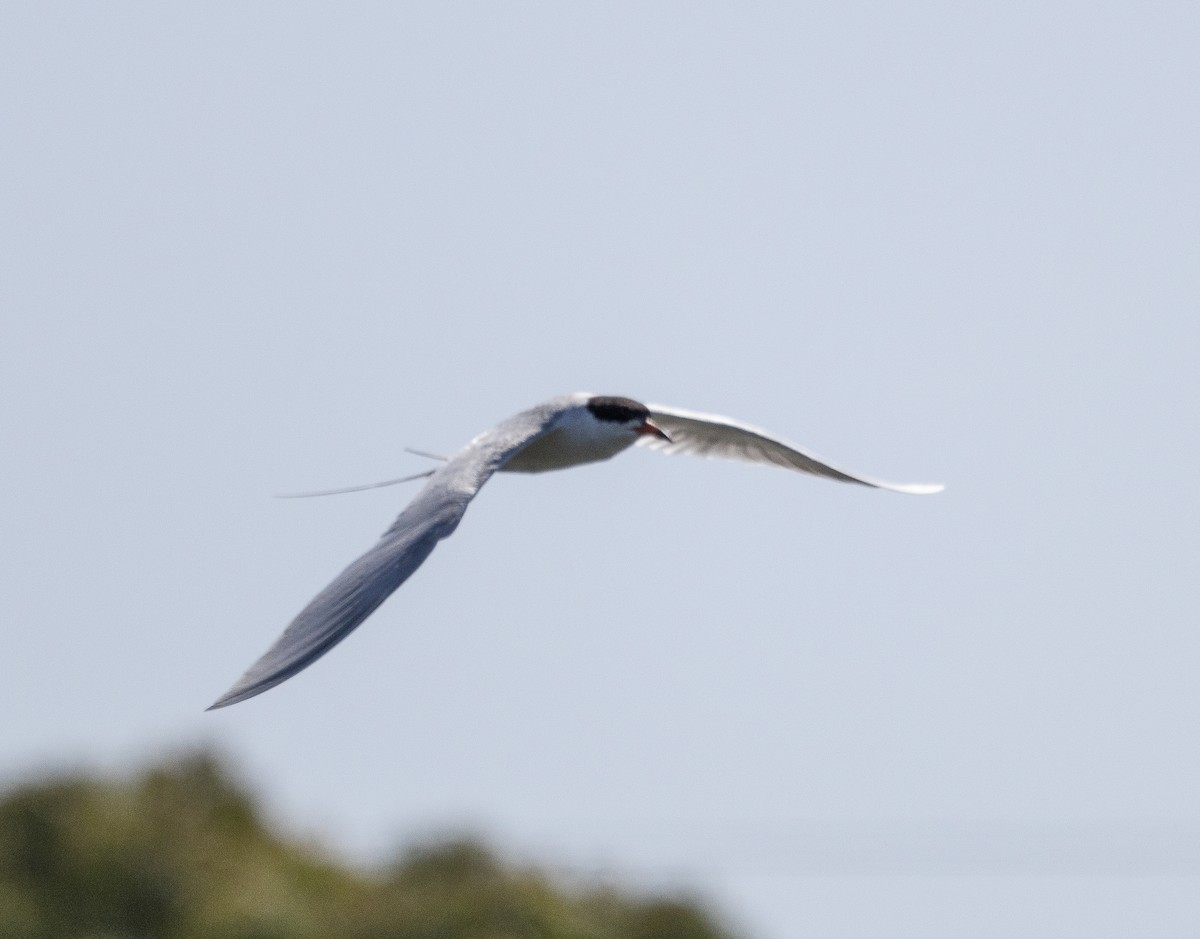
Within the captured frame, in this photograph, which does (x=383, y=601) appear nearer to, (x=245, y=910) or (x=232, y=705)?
(x=232, y=705)

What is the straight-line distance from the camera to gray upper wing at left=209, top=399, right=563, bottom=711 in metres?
4.75

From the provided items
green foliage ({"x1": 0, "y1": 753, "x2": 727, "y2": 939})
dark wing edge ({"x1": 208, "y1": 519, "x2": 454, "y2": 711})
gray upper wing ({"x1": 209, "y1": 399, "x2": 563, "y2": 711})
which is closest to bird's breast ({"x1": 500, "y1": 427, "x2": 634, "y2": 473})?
gray upper wing ({"x1": 209, "y1": 399, "x2": 563, "y2": 711})

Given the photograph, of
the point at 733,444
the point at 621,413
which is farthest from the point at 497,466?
the point at 733,444

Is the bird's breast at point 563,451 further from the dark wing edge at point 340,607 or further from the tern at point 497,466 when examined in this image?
the dark wing edge at point 340,607

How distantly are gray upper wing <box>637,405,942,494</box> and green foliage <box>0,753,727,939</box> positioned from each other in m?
6.36

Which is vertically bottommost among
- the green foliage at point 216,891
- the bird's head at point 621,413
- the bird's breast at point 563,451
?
the green foliage at point 216,891

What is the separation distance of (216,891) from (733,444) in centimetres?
756

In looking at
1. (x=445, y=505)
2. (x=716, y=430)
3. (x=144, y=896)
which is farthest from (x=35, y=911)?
(x=445, y=505)

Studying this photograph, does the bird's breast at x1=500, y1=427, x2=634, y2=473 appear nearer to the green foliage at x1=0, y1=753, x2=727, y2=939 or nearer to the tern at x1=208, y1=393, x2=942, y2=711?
the tern at x1=208, y1=393, x2=942, y2=711

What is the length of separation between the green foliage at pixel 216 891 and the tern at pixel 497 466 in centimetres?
670

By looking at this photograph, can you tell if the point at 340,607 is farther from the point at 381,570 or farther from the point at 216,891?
the point at 216,891

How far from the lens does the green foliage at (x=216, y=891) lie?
14.2m

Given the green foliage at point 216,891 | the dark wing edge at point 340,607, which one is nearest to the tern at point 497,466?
the dark wing edge at point 340,607

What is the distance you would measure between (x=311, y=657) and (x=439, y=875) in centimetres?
1143
